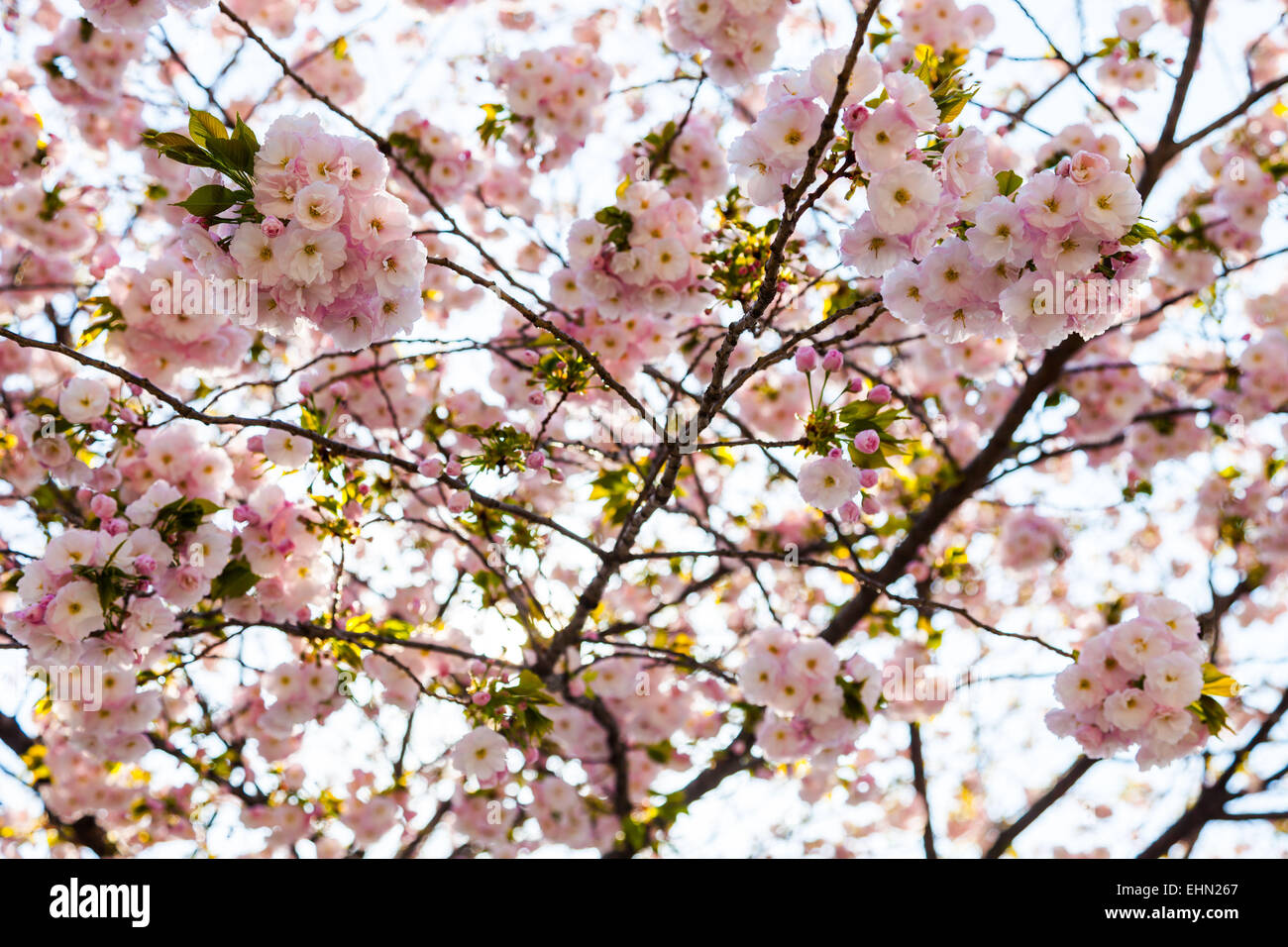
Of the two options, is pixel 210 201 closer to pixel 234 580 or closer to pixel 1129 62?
pixel 234 580

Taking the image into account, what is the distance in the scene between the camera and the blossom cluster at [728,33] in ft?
10.0

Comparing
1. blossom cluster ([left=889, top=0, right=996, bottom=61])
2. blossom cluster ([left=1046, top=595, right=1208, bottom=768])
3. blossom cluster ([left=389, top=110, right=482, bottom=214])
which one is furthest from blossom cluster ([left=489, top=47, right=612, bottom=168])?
blossom cluster ([left=1046, top=595, right=1208, bottom=768])

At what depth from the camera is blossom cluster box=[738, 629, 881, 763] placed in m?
3.16

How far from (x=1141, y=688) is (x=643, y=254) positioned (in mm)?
1942

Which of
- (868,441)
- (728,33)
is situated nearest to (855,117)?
(868,441)

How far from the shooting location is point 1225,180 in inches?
175

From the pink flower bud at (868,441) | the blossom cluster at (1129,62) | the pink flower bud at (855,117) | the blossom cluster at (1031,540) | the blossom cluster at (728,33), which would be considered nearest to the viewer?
the pink flower bud at (855,117)

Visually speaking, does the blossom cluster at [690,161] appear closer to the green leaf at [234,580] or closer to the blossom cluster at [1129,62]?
the green leaf at [234,580]

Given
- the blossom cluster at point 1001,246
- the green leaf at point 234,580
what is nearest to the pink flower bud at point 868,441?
the blossom cluster at point 1001,246

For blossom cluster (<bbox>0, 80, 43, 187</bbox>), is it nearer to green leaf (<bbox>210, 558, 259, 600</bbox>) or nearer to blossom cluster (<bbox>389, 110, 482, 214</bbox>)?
blossom cluster (<bbox>389, 110, 482, 214</bbox>)

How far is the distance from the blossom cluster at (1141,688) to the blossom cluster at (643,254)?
1.59m

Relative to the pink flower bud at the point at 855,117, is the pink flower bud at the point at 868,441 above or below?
below

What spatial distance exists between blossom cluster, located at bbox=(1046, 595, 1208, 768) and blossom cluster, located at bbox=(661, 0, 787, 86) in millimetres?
2213
